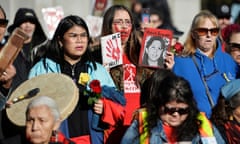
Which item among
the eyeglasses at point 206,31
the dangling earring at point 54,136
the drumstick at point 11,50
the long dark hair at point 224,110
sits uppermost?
the drumstick at point 11,50

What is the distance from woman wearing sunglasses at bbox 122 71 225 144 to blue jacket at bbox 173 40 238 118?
0.94 m

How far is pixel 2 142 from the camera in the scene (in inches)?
263

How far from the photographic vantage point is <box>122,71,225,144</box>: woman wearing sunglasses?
7.14 m

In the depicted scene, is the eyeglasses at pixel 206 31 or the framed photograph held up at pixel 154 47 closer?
the framed photograph held up at pixel 154 47

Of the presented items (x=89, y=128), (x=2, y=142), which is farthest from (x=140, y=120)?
(x=2, y=142)

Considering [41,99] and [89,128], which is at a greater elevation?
[41,99]

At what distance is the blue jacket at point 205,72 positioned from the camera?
325 inches

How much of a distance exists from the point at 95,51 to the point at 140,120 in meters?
1.67

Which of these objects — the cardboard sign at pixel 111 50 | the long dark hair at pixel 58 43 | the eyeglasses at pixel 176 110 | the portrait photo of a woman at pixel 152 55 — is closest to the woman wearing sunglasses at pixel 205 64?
the portrait photo of a woman at pixel 152 55

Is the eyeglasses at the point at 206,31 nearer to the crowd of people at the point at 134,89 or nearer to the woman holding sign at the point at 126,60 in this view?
the crowd of people at the point at 134,89

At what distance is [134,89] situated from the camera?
27.5 feet

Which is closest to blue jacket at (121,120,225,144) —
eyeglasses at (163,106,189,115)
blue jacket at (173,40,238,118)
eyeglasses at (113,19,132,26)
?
eyeglasses at (163,106,189,115)

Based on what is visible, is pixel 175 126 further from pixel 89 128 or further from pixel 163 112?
pixel 89 128

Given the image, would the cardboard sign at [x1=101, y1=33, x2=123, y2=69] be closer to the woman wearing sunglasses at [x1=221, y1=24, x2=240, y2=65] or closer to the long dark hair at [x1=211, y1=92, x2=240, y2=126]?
the long dark hair at [x1=211, y1=92, x2=240, y2=126]
